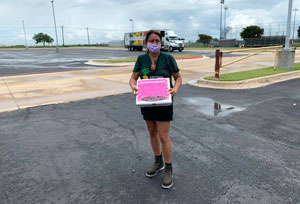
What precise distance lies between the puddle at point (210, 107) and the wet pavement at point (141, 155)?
25 mm

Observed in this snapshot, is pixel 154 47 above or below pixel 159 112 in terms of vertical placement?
above

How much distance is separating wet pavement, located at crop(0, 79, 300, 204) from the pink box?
41.3 inches

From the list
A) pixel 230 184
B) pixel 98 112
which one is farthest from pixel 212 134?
pixel 98 112

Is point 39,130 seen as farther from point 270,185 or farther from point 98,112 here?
point 270,185

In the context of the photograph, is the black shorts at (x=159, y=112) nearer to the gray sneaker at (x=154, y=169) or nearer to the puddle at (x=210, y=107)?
the gray sneaker at (x=154, y=169)

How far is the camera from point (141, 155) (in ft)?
12.3

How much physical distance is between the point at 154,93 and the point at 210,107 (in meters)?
3.86

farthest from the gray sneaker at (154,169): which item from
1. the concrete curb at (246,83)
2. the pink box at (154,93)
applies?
the concrete curb at (246,83)

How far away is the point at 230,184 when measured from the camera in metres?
2.97

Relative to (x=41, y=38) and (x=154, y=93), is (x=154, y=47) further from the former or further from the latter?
(x=41, y=38)

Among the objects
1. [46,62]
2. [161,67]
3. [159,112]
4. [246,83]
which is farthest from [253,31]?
[159,112]

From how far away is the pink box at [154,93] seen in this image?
2.68 metres

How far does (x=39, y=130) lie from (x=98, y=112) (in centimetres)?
150

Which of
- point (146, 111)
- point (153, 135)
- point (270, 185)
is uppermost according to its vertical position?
point (146, 111)
